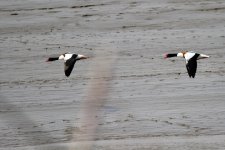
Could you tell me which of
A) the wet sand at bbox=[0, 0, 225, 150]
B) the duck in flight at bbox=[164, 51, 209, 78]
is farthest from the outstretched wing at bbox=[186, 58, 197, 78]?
the wet sand at bbox=[0, 0, 225, 150]

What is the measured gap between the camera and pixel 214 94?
8711 millimetres

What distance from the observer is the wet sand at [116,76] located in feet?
25.7

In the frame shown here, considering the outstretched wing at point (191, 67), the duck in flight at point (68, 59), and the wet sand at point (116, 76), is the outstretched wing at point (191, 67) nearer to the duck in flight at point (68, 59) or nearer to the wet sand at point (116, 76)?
the wet sand at point (116, 76)

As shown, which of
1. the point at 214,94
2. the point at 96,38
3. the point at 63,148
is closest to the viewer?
the point at 63,148

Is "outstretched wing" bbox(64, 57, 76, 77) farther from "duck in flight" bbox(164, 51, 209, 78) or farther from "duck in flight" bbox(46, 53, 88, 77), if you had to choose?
"duck in flight" bbox(164, 51, 209, 78)

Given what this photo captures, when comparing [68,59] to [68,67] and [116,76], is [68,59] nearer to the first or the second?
[68,67]

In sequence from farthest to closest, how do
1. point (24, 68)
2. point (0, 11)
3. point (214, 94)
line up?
point (0, 11) → point (24, 68) → point (214, 94)

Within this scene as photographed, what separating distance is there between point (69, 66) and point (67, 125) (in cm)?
108

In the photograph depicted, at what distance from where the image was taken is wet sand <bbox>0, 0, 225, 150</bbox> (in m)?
7.84

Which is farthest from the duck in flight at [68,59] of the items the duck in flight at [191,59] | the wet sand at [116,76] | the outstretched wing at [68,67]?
the duck in flight at [191,59]

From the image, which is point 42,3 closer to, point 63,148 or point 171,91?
point 171,91

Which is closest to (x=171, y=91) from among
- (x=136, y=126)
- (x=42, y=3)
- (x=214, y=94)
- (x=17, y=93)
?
(x=214, y=94)

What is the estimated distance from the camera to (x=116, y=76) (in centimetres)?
938

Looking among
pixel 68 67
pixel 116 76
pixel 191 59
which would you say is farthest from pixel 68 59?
pixel 191 59
